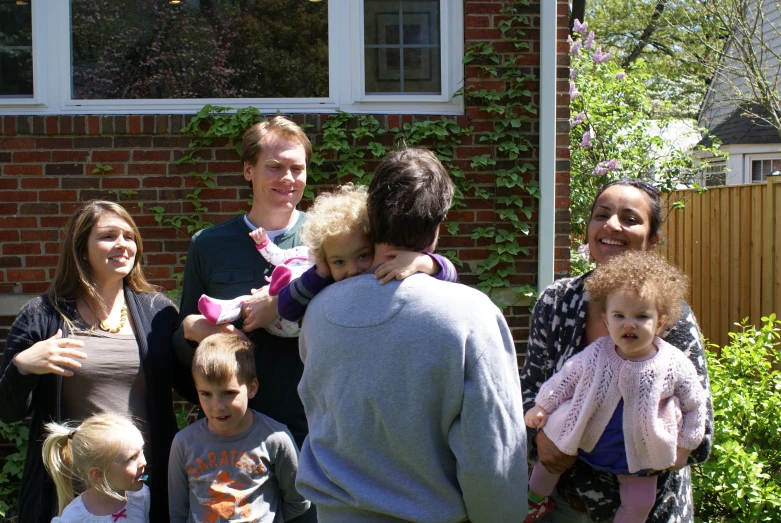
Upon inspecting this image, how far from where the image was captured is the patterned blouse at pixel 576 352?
2266 mm

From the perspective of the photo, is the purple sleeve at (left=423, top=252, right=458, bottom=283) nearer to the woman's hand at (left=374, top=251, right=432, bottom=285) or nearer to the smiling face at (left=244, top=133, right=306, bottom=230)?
the woman's hand at (left=374, top=251, right=432, bottom=285)

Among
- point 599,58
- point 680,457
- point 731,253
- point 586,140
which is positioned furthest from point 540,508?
point 731,253

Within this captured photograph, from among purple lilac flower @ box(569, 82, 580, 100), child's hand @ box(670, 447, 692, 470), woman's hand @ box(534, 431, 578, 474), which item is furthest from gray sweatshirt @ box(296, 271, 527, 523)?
purple lilac flower @ box(569, 82, 580, 100)

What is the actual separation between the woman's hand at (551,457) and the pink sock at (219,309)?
1097mm

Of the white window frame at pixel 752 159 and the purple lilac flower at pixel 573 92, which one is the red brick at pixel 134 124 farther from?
the white window frame at pixel 752 159

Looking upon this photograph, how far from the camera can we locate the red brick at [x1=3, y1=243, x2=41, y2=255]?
15.0 feet

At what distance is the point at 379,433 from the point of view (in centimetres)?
177

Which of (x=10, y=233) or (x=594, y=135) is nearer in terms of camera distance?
(x=10, y=233)

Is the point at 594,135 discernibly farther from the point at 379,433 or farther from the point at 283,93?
the point at 379,433

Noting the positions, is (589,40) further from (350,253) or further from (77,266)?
(350,253)

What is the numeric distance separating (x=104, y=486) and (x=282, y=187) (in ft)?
4.05

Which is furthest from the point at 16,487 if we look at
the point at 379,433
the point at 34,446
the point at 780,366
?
the point at 780,366

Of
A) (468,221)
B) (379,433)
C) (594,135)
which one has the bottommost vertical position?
(379,433)

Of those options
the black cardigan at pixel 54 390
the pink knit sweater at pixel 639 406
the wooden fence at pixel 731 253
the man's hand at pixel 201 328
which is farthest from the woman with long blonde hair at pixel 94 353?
the wooden fence at pixel 731 253
